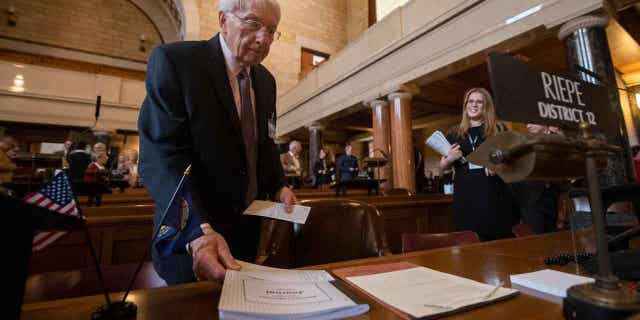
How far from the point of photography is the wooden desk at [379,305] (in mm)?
509

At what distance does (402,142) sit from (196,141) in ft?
17.8

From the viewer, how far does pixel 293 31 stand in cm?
1102

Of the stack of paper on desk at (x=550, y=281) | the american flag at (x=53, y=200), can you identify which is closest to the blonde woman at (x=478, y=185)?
the stack of paper on desk at (x=550, y=281)

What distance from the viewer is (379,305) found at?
553 mm

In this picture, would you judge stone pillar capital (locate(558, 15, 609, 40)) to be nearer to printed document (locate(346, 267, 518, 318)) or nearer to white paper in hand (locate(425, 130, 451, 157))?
white paper in hand (locate(425, 130, 451, 157))

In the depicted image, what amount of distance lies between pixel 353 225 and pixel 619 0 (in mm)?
4389

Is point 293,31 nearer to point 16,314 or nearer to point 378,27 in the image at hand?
point 378,27

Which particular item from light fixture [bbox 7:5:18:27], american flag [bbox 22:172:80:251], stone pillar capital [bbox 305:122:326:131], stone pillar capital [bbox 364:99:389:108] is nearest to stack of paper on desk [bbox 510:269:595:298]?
american flag [bbox 22:172:80:251]

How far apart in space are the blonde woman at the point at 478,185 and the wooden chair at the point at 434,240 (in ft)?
1.50

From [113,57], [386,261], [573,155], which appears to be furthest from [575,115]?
[113,57]

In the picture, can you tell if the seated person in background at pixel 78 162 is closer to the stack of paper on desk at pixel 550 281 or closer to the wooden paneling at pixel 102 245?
the wooden paneling at pixel 102 245

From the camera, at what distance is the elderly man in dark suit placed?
82 cm

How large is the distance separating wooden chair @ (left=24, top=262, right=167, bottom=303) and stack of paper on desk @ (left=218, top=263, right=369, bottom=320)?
1.95ft

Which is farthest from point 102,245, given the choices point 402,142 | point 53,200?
point 402,142
